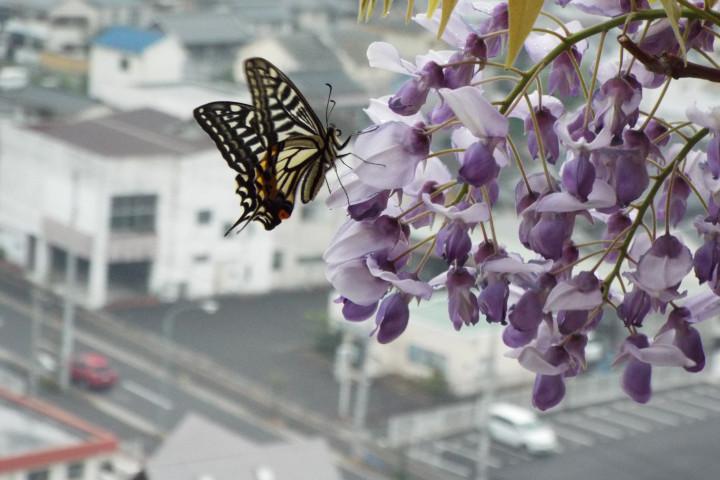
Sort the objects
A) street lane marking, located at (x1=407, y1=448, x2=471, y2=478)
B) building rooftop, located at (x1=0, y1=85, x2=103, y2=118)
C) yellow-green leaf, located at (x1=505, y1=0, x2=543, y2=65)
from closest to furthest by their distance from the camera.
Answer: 1. yellow-green leaf, located at (x1=505, y1=0, x2=543, y2=65)
2. street lane marking, located at (x1=407, y1=448, x2=471, y2=478)
3. building rooftop, located at (x1=0, y1=85, x2=103, y2=118)

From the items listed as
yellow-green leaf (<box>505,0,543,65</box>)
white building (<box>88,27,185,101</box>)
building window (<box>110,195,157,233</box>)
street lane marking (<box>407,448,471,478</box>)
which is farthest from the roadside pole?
yellow-green leaf (<box>505,0,543,65</box>)

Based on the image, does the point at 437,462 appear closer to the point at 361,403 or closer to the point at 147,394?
the point at 361,403

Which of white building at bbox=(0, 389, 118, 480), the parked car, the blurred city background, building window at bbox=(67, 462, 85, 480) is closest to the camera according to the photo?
white building at bbox=(0, 389, 118, 480)

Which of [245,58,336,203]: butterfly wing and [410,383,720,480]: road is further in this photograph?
[410,383,720,480]: road

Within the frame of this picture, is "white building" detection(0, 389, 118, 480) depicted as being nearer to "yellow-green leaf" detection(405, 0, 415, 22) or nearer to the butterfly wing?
the butterfly wing

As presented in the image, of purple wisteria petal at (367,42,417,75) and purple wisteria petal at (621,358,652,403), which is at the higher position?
purple wisteria petal at (367,42,417,75)
